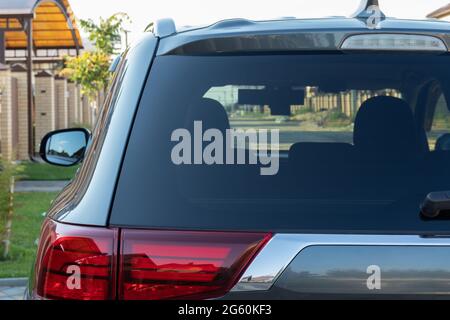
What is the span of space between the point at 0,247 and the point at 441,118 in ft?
21.7

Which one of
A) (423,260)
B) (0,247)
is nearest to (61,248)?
(423,260)

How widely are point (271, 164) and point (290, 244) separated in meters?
0.35

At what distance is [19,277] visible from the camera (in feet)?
27.3

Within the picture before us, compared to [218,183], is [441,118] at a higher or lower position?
higher

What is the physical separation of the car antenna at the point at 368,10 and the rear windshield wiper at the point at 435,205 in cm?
83

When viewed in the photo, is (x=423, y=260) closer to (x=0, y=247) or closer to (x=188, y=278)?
(x=188, y=278)

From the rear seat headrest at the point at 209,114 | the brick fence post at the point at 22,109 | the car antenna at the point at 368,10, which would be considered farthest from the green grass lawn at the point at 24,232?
the brick fence post at the point at 22,109

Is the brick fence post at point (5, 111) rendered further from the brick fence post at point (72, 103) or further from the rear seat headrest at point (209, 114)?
the rear seat headrest at point (209, 114)

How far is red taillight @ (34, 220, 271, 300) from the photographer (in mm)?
2266

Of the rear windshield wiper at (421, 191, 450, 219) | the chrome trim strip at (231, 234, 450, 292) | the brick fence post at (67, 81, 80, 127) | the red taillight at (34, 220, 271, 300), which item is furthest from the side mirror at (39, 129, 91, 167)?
the brick fence post at (67, 81, 80, 127)

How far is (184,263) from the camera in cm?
228

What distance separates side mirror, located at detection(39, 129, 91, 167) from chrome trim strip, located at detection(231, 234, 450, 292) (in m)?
2.24

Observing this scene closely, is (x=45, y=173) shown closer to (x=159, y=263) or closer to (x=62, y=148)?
(x=62, y=148)
